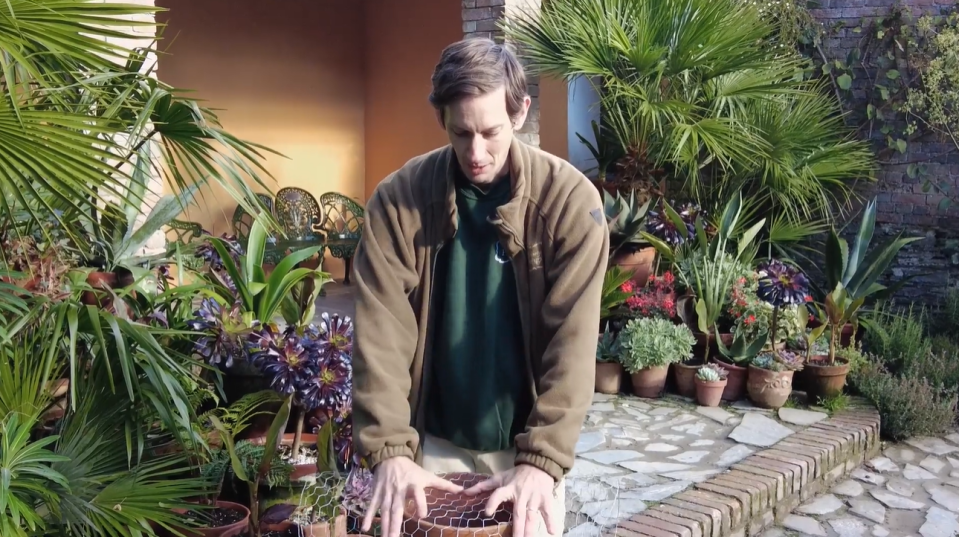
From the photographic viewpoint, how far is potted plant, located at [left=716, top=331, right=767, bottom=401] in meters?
5.16

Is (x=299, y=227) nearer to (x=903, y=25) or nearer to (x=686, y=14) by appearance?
(x=686, y=14)

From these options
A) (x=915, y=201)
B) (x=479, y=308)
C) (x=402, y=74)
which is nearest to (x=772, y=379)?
(x=915, y=201)

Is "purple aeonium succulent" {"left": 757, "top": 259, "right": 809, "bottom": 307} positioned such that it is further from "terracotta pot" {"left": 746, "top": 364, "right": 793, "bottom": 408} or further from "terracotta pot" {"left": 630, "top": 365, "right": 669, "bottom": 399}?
"terracotta pot" {"left": 630, "top": 365, "right": 669, "bottom": 399}

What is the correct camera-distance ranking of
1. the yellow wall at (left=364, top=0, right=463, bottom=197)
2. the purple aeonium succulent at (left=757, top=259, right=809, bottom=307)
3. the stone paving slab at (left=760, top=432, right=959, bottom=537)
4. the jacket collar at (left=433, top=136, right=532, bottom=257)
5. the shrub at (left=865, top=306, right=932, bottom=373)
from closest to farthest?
the jacket collar at (left=433, top=136, right=532, bottom=257) → the stone paving slab at (left=760, top=432, right=959, bottom=537) → the purple aeonium succulent at (left=757, top=259, right=809, bottom=307) → the shrub at (left=865, top=306, right=932, bottom=373) → the yellow wall at (left=364, top=0, right=463, bottom=197)

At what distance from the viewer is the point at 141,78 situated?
2.64 m

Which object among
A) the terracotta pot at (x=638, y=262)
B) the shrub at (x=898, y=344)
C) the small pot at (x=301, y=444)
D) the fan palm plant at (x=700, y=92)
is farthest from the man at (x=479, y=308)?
the shrub at (x=898, y=344)

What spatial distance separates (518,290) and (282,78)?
6.94m

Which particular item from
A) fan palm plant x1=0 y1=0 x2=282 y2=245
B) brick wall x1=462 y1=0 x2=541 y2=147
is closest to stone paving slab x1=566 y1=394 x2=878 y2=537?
fan palm plant x1=0 y1=0 x2=282 y2=245

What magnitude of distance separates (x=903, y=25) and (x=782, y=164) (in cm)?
173

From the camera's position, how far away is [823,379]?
16.7 ft

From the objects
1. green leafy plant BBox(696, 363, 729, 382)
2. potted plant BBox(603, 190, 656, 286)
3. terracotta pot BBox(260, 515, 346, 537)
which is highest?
potted plant BBox(603, 190, 656, 286)

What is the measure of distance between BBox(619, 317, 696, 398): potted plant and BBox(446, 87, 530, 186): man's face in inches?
143

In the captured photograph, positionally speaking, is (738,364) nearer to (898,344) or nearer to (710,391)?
(710,391)

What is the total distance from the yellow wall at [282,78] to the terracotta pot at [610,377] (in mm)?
3640
